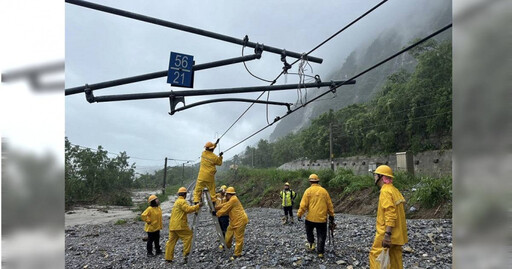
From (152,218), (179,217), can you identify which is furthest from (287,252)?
(152,218)

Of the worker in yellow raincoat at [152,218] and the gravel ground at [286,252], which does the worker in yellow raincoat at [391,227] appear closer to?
the gravel ground at [286,252]

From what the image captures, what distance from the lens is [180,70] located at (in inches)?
225

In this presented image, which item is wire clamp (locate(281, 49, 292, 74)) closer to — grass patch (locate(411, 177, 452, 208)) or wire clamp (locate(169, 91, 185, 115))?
wire clamp (locate(169, 91, 185, 115))

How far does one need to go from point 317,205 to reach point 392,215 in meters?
2.95

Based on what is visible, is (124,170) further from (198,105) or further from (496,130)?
(496,130)

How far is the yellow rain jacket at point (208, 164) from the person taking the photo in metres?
7.91

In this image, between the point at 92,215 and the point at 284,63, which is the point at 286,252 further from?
the point at 92,215

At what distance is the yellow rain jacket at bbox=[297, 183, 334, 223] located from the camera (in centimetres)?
801

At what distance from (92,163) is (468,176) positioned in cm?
4028

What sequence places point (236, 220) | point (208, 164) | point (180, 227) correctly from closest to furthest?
point (208, 164) < point (180, 227) < point (236, 220)

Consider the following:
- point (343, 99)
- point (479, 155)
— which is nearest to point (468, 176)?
point (479, 155)

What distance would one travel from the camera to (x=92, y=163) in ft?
119

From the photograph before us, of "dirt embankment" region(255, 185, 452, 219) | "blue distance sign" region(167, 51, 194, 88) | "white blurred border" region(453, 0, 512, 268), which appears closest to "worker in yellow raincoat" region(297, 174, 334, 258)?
"blue distance sign" region(167, 51, 194, 88)

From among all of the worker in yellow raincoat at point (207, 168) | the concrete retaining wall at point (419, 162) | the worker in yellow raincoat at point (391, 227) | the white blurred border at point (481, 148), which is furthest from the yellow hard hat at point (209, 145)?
the concrete retaining wall at point (419, 162)
